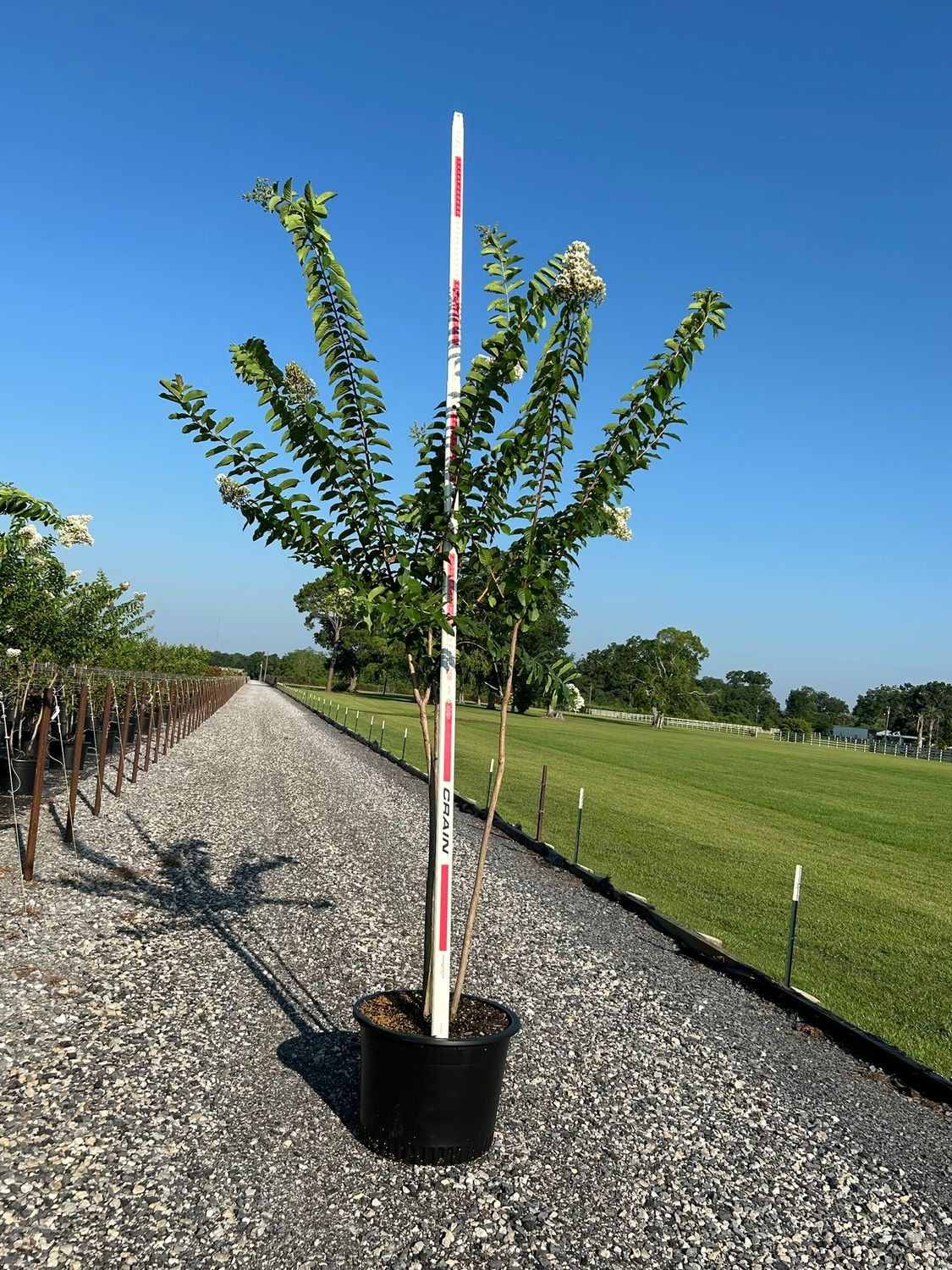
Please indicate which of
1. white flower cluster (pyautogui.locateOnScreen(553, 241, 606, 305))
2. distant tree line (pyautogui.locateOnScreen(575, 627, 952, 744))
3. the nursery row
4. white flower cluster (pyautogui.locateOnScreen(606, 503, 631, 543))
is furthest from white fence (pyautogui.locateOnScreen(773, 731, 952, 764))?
white flower cluster (pyautogui.locateOnScreen(553, 241, 606, 305))

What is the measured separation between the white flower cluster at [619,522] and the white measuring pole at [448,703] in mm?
822

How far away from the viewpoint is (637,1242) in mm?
3721

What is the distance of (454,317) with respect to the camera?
426 cm

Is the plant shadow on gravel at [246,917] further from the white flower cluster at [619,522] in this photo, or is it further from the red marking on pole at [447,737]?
the white flower cluster at [619,522]

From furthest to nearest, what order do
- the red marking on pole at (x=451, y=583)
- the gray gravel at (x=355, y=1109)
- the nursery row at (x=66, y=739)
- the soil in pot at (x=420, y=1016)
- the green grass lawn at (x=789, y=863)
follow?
the nursery row at (x=66, y=739) < the green grass lawn at (x=789, y=863) < the soil in pot at (x=420, y=1016) < the red marking on pole at (x=451, y=583) < the gray gravel at (x=355, y=1109)

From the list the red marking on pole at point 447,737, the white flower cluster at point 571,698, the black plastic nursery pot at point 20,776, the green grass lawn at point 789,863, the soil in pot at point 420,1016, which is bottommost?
the green grass lawn at point 789,863

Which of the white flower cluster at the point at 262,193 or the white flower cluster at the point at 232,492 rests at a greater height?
the white flower cluster at the point at 262,193

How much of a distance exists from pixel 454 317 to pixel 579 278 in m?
0.62

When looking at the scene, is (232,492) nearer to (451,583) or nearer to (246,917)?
(451,583)

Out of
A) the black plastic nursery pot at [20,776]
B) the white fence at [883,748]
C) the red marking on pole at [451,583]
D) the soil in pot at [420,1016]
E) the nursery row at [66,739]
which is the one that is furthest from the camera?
the white fence at [883,748]

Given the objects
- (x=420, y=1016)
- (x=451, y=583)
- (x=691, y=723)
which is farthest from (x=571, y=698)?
(x=691, y=723)

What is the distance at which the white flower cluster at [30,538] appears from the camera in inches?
481

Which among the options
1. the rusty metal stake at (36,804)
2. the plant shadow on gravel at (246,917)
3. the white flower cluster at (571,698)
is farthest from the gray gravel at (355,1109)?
the white flower cluster at (571,698)

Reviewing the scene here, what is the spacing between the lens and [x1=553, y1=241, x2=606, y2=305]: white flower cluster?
4.00 metres
